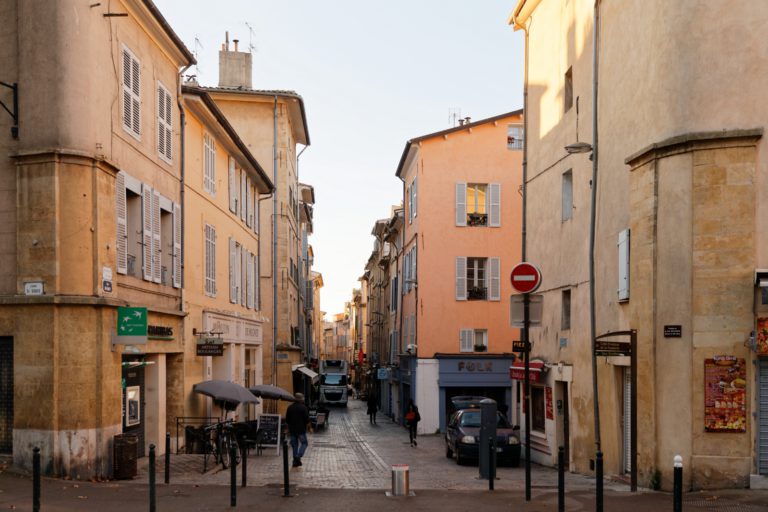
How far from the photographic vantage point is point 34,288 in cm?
1414

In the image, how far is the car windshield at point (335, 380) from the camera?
6481cm

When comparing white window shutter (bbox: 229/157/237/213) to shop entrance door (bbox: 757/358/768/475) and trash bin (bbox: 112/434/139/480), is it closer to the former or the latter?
trash bin (bbox: 112/434/139/480)

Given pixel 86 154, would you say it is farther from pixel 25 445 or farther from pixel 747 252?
pixel 747 252

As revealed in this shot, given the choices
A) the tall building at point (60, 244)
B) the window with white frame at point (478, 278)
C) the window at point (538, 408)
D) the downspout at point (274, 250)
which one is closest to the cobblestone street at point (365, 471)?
the window at point (538, 408)

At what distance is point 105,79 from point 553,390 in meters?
12.3

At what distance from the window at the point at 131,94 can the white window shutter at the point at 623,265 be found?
919cm

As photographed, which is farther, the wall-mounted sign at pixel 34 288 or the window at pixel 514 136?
the window at pixel 514 136

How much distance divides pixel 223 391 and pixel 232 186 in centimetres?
832

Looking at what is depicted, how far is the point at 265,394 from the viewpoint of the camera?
25078 millimetres

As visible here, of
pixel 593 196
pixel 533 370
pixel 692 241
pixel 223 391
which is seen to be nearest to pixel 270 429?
pixel 223 391

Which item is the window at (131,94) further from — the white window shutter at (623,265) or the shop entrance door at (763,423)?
the shop entrance door at (763,423)

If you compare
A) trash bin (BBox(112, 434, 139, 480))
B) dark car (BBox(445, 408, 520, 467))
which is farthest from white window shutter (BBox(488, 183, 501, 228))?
trash bin (BBox(112, 434, 139, 480))

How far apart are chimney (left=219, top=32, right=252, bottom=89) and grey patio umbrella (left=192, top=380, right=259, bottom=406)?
21417 mm

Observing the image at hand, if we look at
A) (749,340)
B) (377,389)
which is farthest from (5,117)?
(377,389)
